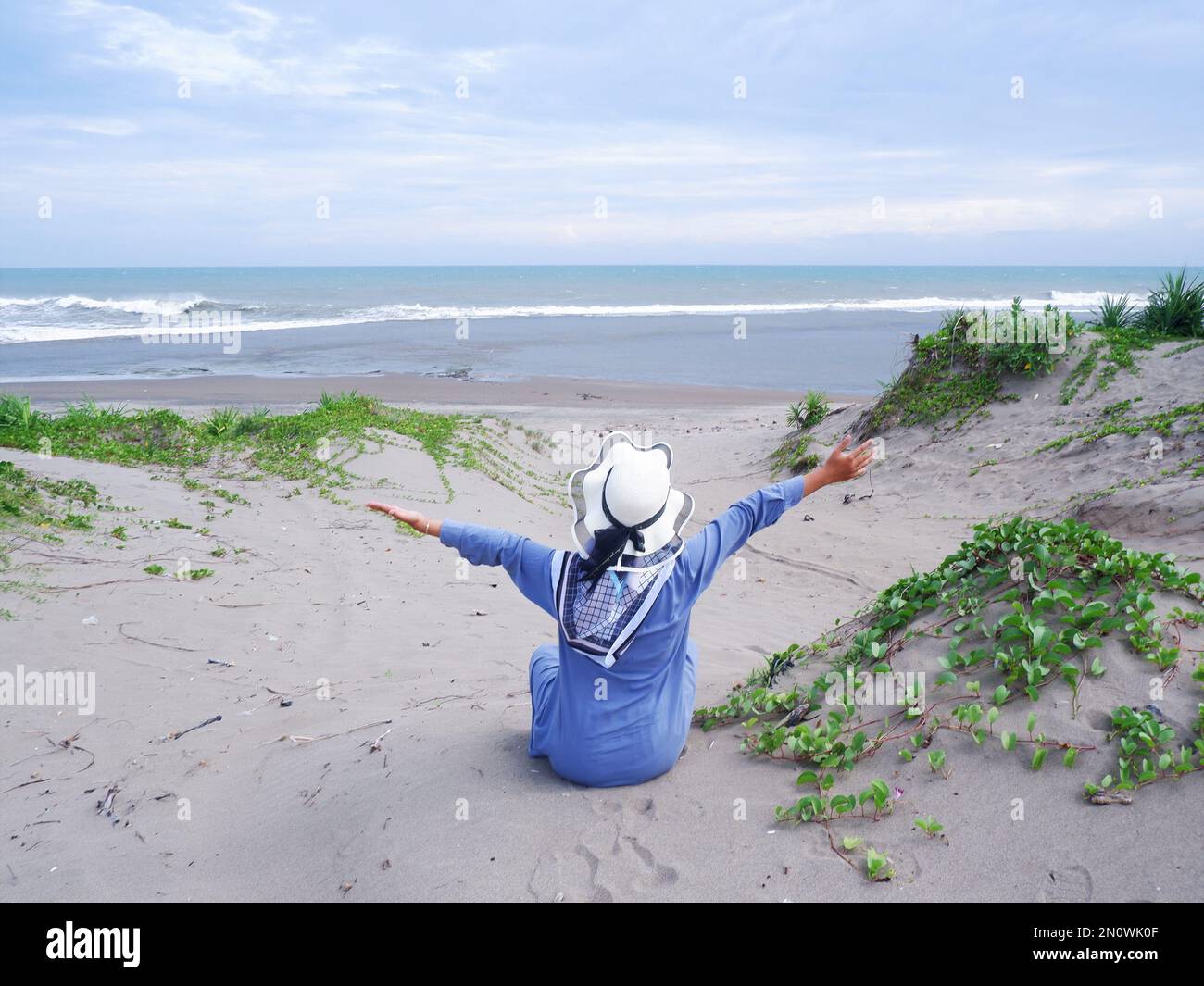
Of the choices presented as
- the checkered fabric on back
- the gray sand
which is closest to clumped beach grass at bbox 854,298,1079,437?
the gray sand

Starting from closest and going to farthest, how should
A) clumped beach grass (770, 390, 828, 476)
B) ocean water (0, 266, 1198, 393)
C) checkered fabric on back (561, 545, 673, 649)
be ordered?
checkered fabric on back (561, 545, 673, 649)
clumped beach grass (770, 390, 828, 476)
ocean water (0, 266, 1198, 393)

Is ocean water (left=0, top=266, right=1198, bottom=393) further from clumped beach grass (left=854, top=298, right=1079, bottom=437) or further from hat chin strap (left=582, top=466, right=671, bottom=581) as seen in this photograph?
hat chin strap (left=582, top=466, right=671, bottom=581)

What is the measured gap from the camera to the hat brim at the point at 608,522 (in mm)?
3168

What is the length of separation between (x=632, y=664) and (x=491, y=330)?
33795 millimetres

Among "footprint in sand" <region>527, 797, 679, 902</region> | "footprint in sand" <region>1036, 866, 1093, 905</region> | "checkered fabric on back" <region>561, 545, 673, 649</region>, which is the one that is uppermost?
"checkered fabric on back" <region>561, 545, 673, 649</region>

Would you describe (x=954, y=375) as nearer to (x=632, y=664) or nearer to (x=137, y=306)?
(x=632, y=664)

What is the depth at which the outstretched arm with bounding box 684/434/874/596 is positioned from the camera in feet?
10.6

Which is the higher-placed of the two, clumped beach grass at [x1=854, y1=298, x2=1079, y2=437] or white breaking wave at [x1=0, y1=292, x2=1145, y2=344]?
white breaking wave at [x1=0, y1=292, x2=1145, y2=344]

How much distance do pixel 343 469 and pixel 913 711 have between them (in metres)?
8.16

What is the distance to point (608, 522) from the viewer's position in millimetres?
3158

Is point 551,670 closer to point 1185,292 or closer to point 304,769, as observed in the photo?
point 304,769

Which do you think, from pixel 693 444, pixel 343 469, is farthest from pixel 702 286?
pixel 343 469

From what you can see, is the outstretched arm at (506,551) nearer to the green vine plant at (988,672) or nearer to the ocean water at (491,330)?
the green vine plant at (988,672)

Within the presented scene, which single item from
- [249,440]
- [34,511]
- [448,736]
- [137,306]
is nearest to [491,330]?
[137,306]
